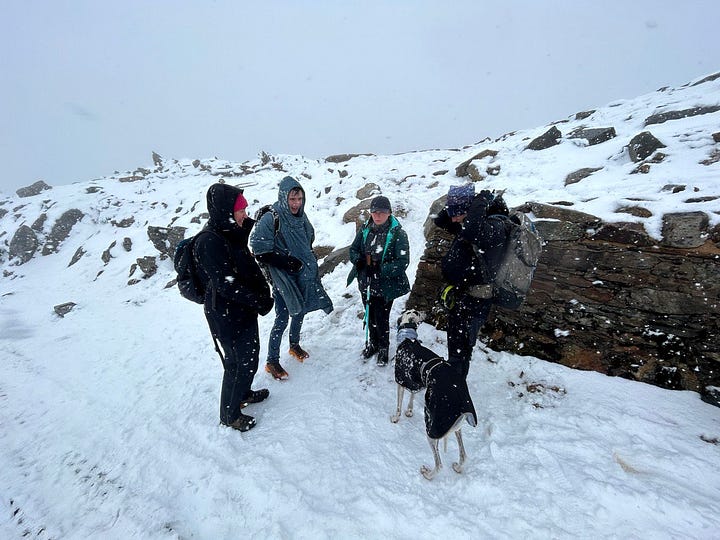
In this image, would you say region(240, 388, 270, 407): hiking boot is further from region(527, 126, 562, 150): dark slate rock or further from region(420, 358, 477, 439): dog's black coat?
region(527, 126, 562, 150): dark slate rock

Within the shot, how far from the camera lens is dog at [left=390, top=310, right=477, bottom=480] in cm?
270

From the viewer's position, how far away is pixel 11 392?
528 cm

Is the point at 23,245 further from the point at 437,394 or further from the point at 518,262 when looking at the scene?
the point at 518,262

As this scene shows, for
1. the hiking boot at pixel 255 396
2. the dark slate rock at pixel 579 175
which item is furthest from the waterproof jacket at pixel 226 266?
the dark slate rock at pixel 579 175

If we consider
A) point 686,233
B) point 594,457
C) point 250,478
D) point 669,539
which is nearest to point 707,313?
point 686,233

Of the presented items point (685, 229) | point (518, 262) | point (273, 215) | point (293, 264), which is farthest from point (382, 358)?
point (685, 229)

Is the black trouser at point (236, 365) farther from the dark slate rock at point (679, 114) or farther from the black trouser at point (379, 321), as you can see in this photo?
the dark slate rock at point (679, 114)

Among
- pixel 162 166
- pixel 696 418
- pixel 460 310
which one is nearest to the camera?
pixel 696 418

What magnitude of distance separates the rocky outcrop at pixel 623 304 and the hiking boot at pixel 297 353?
9.77 feet

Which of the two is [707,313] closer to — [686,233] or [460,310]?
[686,233]

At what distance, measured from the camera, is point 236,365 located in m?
3.34

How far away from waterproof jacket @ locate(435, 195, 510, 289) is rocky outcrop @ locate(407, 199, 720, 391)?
1784 mm

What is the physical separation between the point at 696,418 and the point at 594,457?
144 centimetres

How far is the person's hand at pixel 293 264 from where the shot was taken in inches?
151
